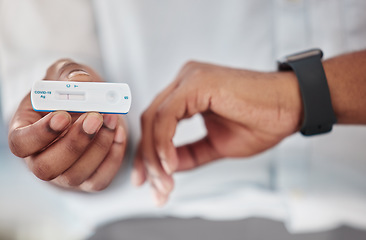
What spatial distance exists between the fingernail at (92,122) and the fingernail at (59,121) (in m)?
0.01

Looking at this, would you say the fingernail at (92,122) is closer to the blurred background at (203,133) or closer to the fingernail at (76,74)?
the fingernail at (76,74)

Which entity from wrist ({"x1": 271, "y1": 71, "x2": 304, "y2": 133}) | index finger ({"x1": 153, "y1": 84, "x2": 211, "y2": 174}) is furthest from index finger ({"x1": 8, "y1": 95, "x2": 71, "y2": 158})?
wrist ({"x1": 271, "y1": 71, "x2": 304, "y2": 133})

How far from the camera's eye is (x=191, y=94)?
1.10 ft

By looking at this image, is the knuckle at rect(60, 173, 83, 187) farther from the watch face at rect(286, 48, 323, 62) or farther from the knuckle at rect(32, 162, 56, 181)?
the watch face at rect(286, 48, 323, 62)

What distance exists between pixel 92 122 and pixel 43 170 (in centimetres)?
5

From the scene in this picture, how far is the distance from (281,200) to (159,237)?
0.21 meters

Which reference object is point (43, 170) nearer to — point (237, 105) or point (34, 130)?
point (34, 130)

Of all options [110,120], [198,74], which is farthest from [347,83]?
[110,120]

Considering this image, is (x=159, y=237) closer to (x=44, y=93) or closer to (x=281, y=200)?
(x=281, y=200)

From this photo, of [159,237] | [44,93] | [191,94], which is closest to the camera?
[44,93]

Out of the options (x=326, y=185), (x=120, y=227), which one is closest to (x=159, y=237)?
(x=120, y=227)

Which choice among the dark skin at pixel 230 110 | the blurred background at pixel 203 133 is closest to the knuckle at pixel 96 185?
the dark skin at pixel 230 110

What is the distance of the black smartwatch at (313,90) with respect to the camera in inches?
13.6

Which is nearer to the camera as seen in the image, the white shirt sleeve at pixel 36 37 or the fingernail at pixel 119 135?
the fingernail at pixel 119 135
